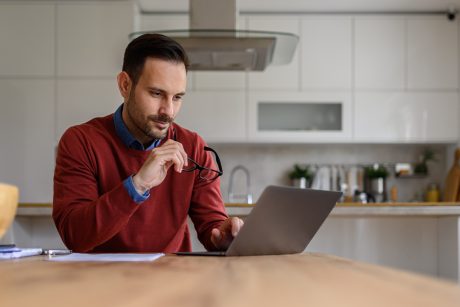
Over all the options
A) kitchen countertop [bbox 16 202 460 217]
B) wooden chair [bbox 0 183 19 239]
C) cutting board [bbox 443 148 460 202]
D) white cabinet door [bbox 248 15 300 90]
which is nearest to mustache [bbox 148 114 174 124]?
wooden chair [bbox 0 183 19 239]

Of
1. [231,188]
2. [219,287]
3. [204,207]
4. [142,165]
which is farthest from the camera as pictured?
[231,188]

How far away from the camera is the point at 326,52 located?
542cm

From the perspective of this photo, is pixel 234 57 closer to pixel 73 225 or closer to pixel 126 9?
pixel 126 9

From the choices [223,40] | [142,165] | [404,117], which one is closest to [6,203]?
[142,165]

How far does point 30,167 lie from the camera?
519 centimetres

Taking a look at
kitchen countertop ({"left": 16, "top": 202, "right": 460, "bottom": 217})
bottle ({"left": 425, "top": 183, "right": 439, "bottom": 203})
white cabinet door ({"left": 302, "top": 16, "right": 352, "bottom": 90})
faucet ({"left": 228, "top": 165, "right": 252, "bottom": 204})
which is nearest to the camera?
kitchen countertop ({"left": 16, "top": 202, "right": 460, "bottom": 217})

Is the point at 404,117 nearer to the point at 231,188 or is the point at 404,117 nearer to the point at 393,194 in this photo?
the point at 393,194

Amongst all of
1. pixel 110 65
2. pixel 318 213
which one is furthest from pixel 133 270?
pixel 110 65

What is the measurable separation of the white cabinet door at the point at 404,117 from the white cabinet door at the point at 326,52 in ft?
0.81

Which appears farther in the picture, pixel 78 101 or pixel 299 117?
pixel 299 117

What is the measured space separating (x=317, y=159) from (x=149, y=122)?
3943 millimetres

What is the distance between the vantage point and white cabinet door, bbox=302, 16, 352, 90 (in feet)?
17.7

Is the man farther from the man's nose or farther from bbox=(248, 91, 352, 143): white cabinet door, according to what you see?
bbox=(248, 91, 352, 143): white cabinet door

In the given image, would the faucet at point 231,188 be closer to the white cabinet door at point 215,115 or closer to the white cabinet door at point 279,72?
the white cabinet door at point 215,115
